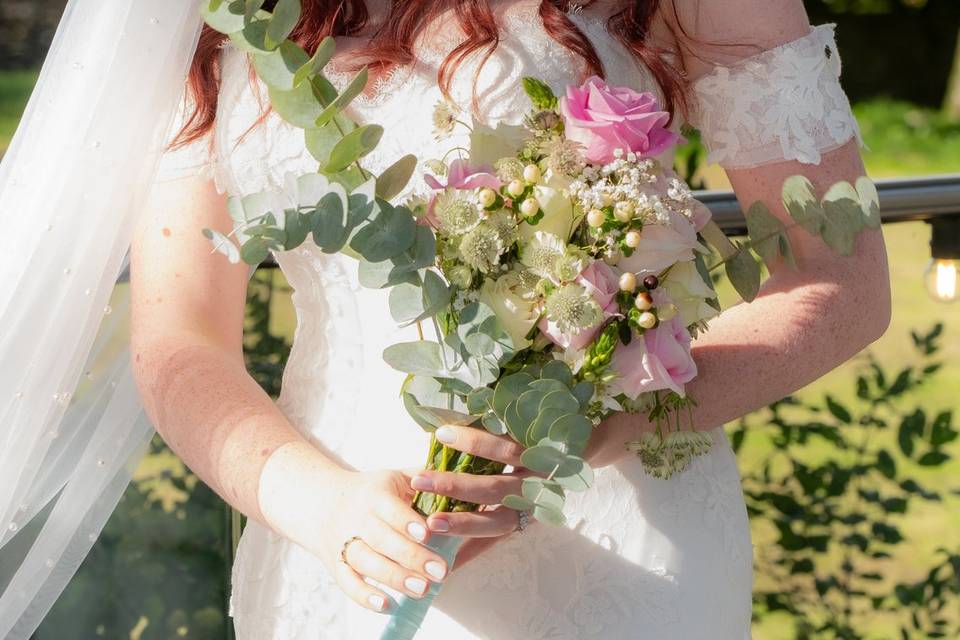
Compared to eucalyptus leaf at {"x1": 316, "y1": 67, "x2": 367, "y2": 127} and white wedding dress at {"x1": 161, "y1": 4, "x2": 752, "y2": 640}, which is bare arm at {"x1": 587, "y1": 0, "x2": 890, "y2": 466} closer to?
white wedding dress at {"x1": 161, "y1": 4, "x2": 752, "y2": 640}

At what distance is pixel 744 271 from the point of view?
134 centimetres

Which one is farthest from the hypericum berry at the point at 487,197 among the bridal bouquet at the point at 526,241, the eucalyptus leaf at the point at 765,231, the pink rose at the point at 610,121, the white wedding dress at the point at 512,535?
the white wedding dress at the point at 512,535

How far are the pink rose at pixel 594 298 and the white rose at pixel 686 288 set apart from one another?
0.08 meters

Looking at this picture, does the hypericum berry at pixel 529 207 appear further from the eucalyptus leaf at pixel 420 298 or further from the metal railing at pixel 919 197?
the metal railing at pixel 919 197

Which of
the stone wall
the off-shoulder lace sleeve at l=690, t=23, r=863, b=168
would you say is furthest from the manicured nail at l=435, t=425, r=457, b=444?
the stone wall

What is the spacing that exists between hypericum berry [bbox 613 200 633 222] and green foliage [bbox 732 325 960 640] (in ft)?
6.56

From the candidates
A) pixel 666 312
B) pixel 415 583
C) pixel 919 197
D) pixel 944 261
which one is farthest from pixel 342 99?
pixel 944 261

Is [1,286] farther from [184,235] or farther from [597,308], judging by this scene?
[597,308]

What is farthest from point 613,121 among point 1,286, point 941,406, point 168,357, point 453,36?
point 941,406

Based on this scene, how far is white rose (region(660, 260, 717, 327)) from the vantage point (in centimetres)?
130

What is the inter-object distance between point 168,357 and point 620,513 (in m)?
0.60

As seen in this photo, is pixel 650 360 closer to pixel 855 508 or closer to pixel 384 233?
pixel 384 233

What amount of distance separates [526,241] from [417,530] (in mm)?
313

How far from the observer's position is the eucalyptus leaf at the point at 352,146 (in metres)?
1.23
